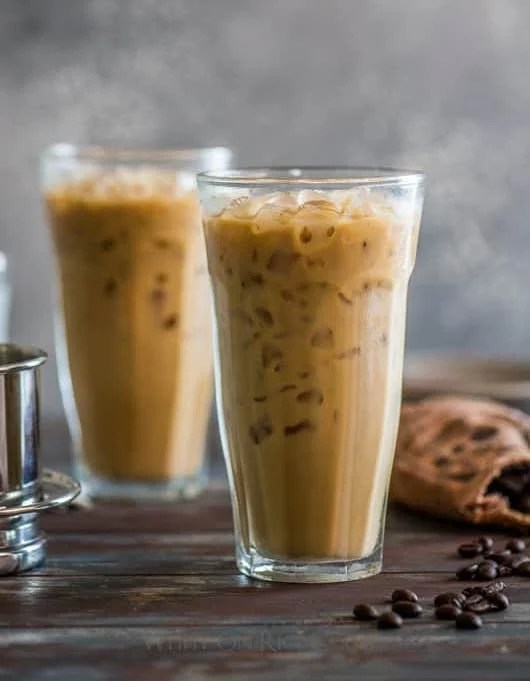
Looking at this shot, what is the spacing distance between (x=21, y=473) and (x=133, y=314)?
406mm

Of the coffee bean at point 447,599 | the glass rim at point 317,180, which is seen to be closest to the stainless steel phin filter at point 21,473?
the glass rim at point 317,180

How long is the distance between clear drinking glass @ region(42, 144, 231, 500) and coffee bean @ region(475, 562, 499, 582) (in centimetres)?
54

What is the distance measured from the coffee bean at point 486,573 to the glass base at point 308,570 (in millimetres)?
113

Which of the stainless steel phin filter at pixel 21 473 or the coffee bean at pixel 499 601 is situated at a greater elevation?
the stainless steel phin filter at pixel 21 473

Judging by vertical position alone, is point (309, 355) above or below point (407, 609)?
above

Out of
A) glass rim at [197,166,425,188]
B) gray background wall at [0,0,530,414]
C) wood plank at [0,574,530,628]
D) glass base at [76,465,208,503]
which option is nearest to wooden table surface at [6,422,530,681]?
wood plank at [0,574,530,628]

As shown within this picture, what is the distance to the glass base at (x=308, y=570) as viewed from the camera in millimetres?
1393

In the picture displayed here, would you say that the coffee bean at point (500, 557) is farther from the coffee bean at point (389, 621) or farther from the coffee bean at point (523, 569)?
the coffee bean at point (389, 621)

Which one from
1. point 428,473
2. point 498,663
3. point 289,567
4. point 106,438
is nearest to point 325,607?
point 289,567

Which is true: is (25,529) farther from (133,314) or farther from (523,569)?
(523,569)

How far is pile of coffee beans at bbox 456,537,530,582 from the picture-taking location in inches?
55.4

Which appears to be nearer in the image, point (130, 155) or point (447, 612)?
point (447, 612)

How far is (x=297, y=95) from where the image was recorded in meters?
2.40

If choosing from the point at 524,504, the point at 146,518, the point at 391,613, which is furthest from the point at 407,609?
the point at 146,518
